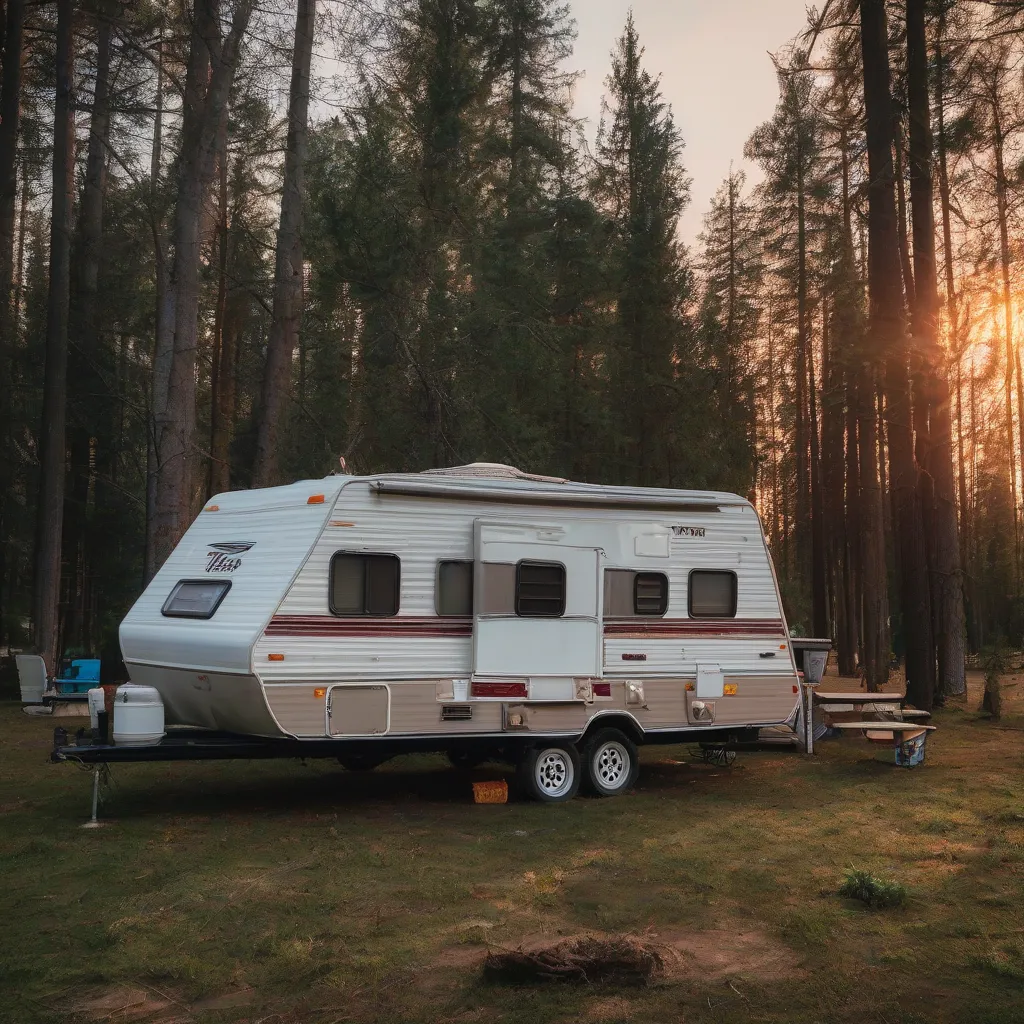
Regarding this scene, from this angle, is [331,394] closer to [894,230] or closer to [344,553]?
[894,230]

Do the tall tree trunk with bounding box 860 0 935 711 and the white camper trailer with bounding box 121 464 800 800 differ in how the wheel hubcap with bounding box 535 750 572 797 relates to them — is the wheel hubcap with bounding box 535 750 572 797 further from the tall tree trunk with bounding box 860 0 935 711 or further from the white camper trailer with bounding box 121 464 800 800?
the tall tree trunk with bounding box 860 0 935 711

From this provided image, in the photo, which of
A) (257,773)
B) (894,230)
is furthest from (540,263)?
(257,773)

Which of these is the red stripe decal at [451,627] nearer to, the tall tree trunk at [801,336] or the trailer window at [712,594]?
the trailer window at [712,594]

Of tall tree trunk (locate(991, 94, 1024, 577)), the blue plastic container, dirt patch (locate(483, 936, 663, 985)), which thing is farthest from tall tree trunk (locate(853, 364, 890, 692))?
dirt patch (locate(483, 936, 663, 985))

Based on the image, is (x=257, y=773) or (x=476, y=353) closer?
(x=257, y=773)

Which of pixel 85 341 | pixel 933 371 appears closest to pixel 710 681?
pixel 933 371

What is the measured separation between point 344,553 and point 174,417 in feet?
23.7

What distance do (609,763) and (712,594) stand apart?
6.65ft

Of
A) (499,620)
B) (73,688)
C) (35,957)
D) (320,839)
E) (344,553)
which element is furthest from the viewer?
(73,688)

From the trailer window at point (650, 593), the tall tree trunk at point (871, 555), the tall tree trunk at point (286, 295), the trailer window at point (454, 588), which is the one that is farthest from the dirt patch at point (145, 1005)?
the tall tree trunk at point (871, 555)

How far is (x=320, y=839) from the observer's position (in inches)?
351

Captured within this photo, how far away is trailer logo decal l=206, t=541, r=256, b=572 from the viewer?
1009 cm

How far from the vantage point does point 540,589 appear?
35.1 ft

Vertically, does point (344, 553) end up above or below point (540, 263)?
below
